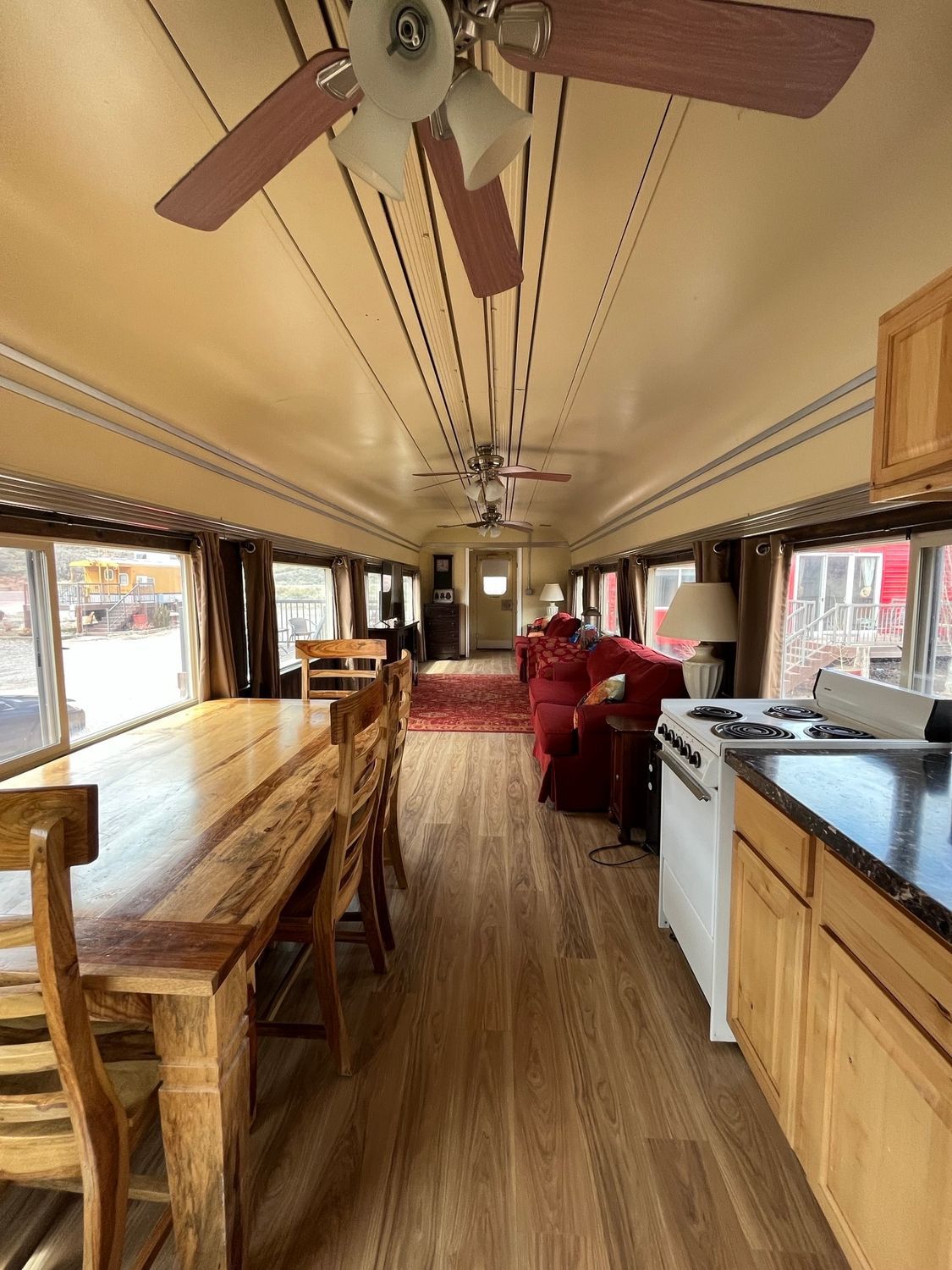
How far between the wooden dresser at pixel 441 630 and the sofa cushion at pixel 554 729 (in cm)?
555

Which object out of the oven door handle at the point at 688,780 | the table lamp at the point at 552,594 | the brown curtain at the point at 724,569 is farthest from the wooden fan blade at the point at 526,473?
the table lamp at the point at 552,594

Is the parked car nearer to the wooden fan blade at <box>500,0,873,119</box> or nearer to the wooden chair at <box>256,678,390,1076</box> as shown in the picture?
the wooden chair at <box>256,678,390,1076</box>

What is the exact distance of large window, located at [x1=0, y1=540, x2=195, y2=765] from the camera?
6.81ft

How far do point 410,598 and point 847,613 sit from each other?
7.80m

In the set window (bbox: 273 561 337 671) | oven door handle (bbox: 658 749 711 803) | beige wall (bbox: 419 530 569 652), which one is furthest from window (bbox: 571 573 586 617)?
oven door handle (bbox: 658 749 711 803)

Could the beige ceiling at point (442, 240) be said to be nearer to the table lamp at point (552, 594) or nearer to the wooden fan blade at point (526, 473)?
the wooden fan blade at point (526, 473)

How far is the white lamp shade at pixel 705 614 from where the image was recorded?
2.58 metres

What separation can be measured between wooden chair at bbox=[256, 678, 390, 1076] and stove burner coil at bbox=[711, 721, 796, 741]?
1.15m

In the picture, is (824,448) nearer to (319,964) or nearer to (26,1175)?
(319,964)

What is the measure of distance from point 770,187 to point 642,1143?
2447 millimetres

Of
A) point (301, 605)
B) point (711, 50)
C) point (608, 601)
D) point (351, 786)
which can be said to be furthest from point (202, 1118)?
point (608, 601)

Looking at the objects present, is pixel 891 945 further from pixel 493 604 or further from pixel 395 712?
pixel 493 604

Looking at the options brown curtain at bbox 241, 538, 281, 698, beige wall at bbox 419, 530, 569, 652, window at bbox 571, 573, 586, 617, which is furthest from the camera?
beige wall at bbox 419, 530, 569, 652

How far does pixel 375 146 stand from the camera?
2.64ft
